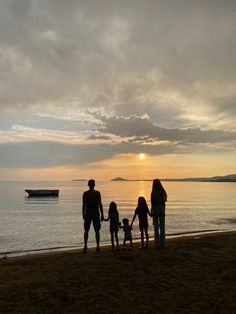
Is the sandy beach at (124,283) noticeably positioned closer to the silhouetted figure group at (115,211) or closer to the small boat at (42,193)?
the silhouetted figure group at (115,211)

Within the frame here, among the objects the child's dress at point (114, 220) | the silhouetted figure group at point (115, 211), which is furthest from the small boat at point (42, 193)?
the silhouetted figure group at point (115, 211)

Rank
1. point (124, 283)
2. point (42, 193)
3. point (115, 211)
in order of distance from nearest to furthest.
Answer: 1. point (124, 283)
2. point (115, 211)
3. point (42, 193)

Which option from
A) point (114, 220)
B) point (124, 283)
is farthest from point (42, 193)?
point (124, 283)

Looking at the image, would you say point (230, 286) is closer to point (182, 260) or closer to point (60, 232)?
point (182, 260)

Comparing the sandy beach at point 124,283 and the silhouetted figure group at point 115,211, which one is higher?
the silhouetted figure group at point 115,211

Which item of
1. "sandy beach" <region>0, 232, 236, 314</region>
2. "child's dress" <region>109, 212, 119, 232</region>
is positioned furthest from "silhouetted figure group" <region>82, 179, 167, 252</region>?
"sandy beach" <region>0, 232, 236, 314</region>

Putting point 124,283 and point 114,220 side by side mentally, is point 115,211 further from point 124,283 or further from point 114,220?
point 124,283

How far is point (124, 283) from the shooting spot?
30.5 ft

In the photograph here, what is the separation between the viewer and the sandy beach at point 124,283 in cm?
793

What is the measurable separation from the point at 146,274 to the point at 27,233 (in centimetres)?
3288

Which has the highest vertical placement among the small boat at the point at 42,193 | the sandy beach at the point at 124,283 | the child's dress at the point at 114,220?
the small boat at the point at 42,193

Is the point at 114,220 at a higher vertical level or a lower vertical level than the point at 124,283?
higher

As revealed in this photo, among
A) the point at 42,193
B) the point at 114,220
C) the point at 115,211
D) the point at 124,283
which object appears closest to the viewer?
the point at 124,283

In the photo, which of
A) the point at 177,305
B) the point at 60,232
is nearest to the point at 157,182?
the point at 177,305
